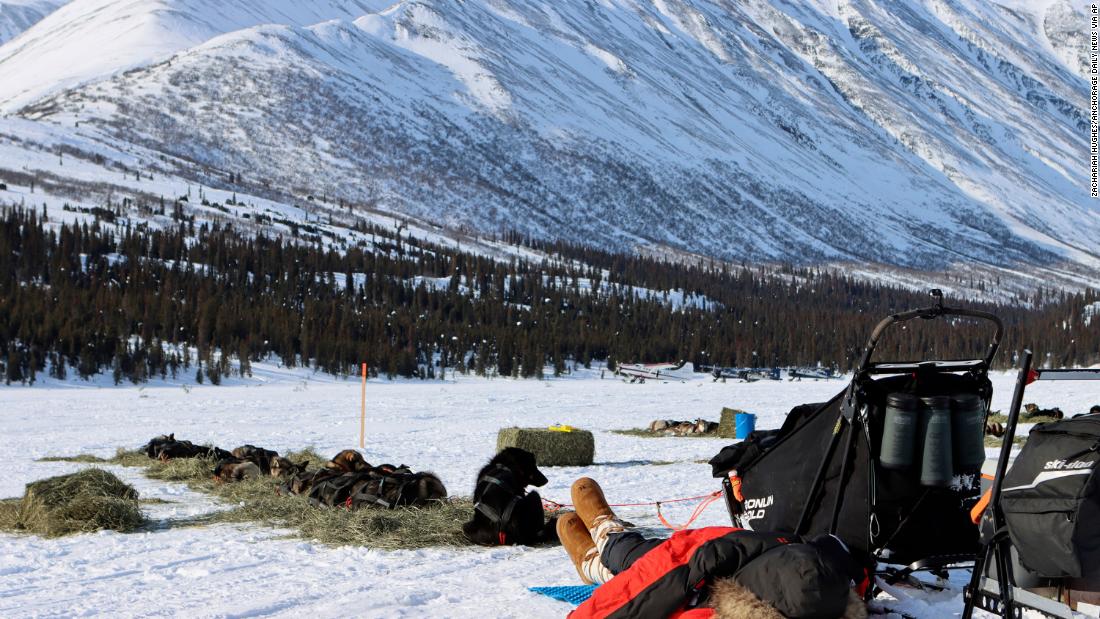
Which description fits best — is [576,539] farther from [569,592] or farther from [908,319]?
[908,319]

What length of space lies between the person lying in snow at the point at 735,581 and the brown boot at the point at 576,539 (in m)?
1.45

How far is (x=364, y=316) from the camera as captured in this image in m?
69.9

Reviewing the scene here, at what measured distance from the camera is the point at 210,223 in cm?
9594

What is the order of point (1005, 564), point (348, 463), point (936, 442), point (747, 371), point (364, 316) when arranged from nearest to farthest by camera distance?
1. point (1005, 564)
2. point (936, 442)
3. point (348, 463)
4. point (364, 316)
5. point (747, 371)

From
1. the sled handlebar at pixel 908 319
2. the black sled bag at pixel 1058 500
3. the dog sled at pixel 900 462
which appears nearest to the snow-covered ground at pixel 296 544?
the dog sled at pixel 900 462

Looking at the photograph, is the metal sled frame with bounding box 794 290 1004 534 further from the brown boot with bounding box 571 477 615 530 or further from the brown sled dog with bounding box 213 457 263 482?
the brown sled dog with bounding box 213 457 263 482

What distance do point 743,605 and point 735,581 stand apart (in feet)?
0.46

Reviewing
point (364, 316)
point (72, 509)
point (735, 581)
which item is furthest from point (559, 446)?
point (364, 316)

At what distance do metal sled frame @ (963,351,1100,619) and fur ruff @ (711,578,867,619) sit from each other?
0.71 metres

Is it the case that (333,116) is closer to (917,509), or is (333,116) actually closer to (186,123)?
(186,123)

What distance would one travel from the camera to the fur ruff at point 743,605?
3889 millimetres

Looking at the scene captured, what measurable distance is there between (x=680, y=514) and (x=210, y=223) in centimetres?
9279

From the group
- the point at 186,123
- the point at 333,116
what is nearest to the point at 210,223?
the point at 186,123

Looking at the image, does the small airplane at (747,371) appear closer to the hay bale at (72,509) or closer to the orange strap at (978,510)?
the hay bale at (72,509)
